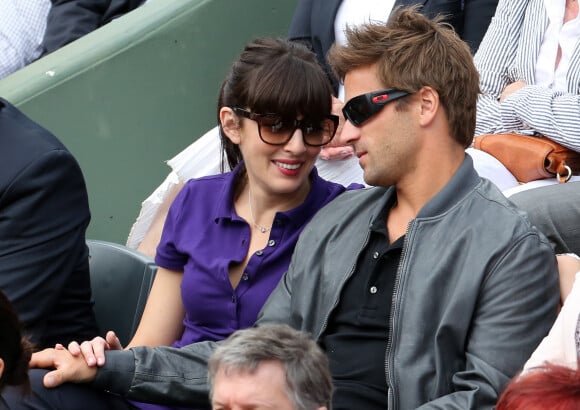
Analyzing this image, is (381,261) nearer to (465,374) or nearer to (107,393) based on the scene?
(465,374)

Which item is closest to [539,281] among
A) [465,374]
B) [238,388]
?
[465,374]

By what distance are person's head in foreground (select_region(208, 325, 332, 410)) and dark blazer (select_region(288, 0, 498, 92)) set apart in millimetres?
2371

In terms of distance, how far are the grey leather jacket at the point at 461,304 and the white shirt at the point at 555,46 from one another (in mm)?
1294

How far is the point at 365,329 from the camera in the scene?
2.92 metres

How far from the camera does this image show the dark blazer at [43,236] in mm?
3322

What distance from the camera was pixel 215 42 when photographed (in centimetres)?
574

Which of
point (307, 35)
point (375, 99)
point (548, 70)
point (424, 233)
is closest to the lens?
point (424, 233)

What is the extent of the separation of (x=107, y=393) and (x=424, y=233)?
0.93 m

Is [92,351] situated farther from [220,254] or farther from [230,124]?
[230,124]

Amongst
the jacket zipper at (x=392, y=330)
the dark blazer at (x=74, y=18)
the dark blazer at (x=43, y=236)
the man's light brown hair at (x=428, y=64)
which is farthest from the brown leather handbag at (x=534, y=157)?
the dark blazer at (x=74, y=18)

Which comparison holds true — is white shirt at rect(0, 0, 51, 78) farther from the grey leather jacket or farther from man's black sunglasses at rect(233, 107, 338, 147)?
the grey leather jacket

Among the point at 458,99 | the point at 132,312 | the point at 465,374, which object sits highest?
the point at 458,99

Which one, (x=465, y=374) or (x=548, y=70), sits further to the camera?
(x=548, y=70)

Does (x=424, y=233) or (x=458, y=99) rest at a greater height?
(x=458, y=99)
